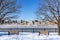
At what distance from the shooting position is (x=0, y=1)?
27.7 meters

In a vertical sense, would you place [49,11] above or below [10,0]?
below

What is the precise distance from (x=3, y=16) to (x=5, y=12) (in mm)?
952

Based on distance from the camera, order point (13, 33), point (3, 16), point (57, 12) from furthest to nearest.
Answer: point (57, 12) < point (3, 16) < point (13, 33)

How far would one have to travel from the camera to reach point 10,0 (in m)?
29.9

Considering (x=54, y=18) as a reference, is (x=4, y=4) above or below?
above

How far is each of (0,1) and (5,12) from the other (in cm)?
229

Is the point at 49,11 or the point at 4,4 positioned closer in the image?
the point at 4,4

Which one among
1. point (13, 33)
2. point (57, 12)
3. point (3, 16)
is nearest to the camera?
point (13, 33)

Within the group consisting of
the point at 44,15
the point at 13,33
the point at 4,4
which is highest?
the point at 4,4

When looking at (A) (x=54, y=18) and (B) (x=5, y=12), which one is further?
(A) (x=54, y=18)

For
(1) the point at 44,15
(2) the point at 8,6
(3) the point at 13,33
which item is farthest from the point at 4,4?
(1) the point at 44,15

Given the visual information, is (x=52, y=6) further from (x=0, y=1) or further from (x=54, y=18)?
(x=0, y=1)

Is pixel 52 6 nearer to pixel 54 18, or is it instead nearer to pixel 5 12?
pixel 54 18

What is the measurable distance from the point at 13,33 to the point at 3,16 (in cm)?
404
